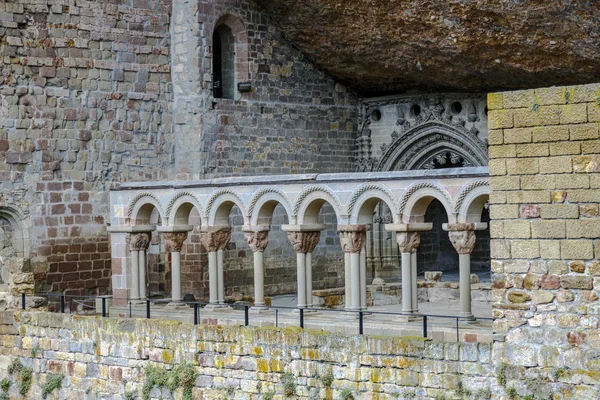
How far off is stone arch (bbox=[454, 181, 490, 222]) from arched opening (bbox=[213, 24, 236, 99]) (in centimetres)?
856

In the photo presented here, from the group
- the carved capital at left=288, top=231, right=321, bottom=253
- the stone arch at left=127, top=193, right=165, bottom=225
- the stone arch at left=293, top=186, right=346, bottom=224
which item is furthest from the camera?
the stone arch at left=127, top=193, right=165, bottom=225

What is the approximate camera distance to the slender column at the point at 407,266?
19.5 m

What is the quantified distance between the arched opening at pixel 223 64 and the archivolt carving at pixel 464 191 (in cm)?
853

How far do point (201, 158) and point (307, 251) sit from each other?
4.95 metres

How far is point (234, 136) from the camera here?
25969mm

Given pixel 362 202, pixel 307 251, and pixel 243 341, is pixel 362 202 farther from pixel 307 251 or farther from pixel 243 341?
pixel 243 341

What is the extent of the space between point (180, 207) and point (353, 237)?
12.6 ft

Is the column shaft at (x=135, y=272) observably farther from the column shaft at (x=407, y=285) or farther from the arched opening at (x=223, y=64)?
the column shaft at (x=407, y=285)

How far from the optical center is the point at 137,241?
76.5ft

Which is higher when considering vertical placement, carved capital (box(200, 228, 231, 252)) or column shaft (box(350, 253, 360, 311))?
carved capital (box(200, 228, 231, 252))

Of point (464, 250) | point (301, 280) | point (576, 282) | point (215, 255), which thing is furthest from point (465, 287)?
point (215, 255)

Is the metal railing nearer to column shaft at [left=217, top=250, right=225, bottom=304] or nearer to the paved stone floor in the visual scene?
the paved stone floor

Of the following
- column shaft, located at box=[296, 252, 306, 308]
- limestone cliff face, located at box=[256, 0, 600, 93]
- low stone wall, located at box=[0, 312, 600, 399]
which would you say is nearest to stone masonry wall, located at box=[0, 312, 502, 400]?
low stone wall, located at box=[0, 312, 600, 399]

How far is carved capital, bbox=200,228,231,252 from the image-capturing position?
72.6ft
